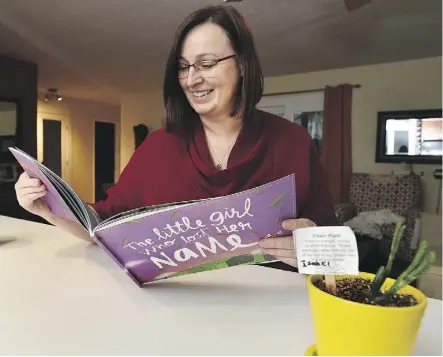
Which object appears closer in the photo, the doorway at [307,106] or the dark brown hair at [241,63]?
the dark brown hair at [241,63]

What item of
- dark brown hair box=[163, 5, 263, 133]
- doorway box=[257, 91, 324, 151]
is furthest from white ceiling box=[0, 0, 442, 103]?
dark brown hair box=[163, 5, 263, 133]

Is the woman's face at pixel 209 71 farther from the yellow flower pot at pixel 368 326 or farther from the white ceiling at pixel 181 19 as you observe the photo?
the white ceiling at pixel 181 19

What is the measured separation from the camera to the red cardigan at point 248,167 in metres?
0.77

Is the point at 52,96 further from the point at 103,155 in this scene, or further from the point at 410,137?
the point at 410,137

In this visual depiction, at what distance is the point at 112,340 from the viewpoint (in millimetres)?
399

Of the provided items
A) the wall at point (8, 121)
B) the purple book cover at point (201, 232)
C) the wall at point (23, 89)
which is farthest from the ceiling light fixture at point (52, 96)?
the purple book cover at point (201, 232)

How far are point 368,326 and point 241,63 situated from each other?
59 centimetres

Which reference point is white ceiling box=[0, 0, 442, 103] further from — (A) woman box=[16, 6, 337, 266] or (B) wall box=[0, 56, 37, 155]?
(A) woman box=[16, 6, 337, 266]

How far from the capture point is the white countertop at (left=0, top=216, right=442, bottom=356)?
391 millimetres

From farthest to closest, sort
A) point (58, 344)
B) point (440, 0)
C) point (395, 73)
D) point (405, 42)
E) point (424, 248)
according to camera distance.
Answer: point (395, 73), point (405, 42), point (440, 0), point (58, 344), point (424, 248)

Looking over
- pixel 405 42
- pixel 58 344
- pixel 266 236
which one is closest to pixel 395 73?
pixel 405 42

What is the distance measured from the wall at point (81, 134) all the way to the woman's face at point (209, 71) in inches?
223

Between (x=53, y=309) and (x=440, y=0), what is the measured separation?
2.63 meters

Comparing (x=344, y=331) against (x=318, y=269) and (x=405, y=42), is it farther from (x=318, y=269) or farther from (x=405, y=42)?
(x=405, y=42)
